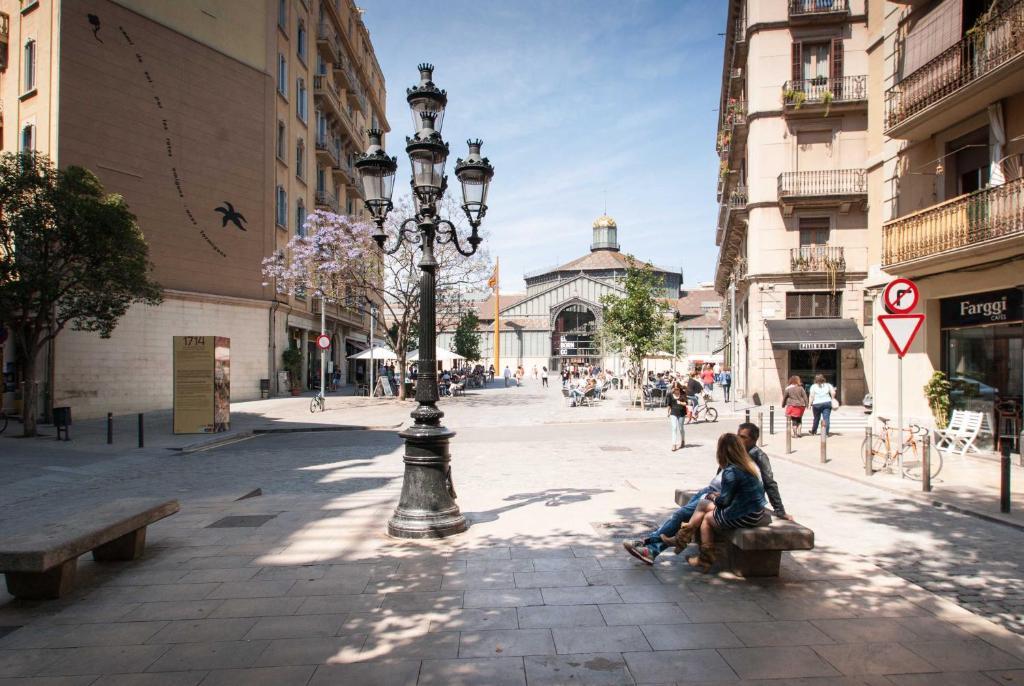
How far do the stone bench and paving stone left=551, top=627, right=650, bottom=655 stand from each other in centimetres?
138

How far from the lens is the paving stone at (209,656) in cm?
392

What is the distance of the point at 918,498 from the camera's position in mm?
9031

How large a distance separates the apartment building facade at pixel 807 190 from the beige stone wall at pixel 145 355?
21.4 m

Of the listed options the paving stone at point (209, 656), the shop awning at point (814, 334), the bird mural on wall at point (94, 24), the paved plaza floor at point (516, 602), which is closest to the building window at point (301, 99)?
the bird mural on wall at point (94, 24)

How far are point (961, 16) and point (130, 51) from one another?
79.8ft

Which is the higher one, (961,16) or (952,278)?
(961,16)

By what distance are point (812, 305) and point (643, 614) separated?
25933mm

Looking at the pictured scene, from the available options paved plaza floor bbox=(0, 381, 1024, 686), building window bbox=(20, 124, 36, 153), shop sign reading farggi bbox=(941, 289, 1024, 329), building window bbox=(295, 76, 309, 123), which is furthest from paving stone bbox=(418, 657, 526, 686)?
building window bbox=(295, 76, 309, 123)

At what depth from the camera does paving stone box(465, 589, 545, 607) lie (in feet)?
16.0

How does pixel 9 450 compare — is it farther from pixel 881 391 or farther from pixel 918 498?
pixel 881 391

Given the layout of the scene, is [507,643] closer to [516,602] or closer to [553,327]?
[516,602]

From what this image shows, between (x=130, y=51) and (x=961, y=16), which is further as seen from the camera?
(x=130, y=51)

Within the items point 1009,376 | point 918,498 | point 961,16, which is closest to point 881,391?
point 1009,376

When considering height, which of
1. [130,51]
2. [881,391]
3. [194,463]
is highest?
[130,51]
